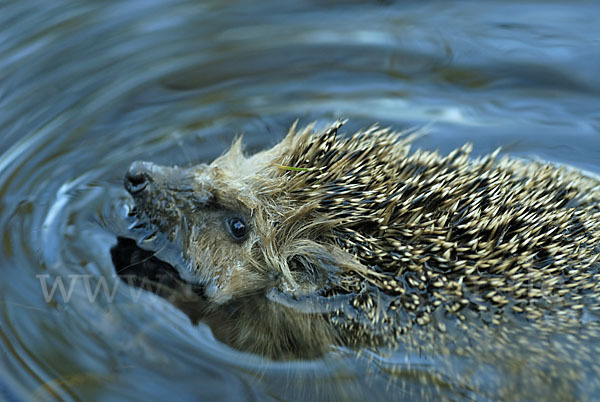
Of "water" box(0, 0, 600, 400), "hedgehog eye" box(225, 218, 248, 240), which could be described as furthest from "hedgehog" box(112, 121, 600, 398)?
"water" box(0, 0, 600, 400)

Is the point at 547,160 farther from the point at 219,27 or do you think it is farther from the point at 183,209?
the point at 219,27

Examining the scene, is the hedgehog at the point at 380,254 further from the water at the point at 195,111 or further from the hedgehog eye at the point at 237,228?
the water at the point at 195,111

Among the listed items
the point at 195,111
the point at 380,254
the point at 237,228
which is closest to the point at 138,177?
the point at 237,228

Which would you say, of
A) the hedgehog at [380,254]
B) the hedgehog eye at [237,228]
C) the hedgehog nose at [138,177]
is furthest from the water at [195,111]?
the hedgehog eye at [237,228]

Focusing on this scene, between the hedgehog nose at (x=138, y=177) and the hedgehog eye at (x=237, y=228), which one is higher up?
the hedgehog nose at (x=138, y=177)

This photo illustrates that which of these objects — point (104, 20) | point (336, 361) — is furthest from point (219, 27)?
point (336, 361)

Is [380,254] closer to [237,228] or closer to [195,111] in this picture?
[237,228]
